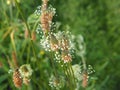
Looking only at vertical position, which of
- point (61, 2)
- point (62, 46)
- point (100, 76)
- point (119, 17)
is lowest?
point (100, 76)

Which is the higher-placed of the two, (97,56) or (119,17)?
(119,17)

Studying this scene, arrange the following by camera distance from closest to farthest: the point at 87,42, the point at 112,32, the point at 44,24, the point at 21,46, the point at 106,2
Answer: the point at 44,24
the point at 21,46
the point at 87,42
the point at 112,32
the point at 106,2

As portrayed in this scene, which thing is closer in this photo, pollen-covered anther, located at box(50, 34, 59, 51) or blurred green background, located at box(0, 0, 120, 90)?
pollen-covered anther, located at box(50, 34, 59, 51)

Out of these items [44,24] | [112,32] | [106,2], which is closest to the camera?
[44,24]

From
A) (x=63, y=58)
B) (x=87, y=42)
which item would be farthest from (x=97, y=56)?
(x=63, y=58)

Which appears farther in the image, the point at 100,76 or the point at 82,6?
the point at 82,6

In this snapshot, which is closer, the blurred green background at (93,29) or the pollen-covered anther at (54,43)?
the pollen-covered anther at (54,43)

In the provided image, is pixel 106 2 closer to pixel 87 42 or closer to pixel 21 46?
pixel 87 42

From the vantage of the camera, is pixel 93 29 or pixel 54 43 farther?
pixel 93 29

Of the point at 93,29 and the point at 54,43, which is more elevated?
the point at 93,29
